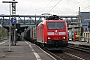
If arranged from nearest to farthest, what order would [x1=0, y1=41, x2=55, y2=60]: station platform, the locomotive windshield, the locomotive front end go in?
[x1=0, y1=41, x2=55, y2=60]: station platform
the locomotive front end
the locomotive windshield

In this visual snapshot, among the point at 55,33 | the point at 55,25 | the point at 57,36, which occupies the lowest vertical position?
the point at 57,36

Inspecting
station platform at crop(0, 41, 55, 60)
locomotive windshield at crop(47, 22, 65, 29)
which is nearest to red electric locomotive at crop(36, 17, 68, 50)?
locomotive windshield at crop(47, 22, 65, 29)

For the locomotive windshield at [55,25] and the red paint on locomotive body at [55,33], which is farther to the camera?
the locomotive windshield at [55,25]

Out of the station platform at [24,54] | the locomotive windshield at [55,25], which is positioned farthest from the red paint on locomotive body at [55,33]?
the station platform at [24,54]

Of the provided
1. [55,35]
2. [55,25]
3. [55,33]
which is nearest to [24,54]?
[55,35]

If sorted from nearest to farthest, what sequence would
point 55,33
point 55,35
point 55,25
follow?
point 55,35 < point 55,33 < point 55,25

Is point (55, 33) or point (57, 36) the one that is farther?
point (55, 33)

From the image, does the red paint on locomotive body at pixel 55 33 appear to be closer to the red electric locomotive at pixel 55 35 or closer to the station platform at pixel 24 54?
the red electric locomotive at pixel 55 35

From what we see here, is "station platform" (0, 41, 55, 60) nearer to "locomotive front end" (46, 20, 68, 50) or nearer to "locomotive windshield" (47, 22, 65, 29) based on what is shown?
"locomotive front end" (46, 20, 68, 50)

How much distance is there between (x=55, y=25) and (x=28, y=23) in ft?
288

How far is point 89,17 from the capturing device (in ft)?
357

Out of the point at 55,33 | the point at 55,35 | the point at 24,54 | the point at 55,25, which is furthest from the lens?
the point at 55,25

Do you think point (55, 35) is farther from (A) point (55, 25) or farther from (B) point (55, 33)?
(A) point (55, 25)

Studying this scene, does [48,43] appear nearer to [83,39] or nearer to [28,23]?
[83,39]
